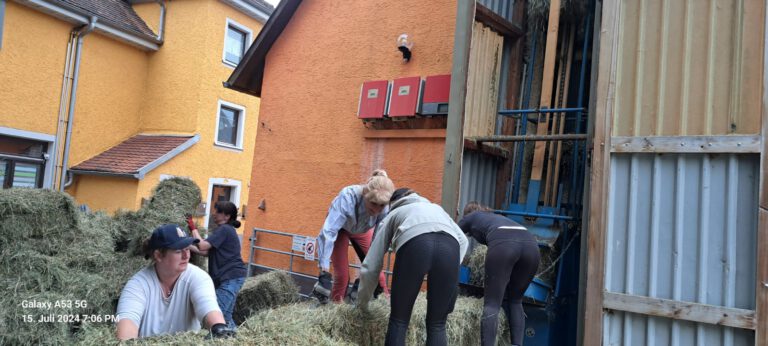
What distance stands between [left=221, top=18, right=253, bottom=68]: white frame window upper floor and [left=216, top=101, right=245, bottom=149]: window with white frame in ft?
4.74

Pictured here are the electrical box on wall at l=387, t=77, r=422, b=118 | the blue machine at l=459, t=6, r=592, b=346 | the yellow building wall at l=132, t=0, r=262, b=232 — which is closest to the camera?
the blue machine at l=459, t=6, r=592, b=346

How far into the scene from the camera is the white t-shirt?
2.49 metres

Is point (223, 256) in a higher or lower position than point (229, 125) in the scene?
lower

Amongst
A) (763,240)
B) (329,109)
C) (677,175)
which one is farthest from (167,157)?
(763,240)

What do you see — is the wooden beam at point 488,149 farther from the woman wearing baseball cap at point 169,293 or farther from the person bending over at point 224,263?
the woman wearing baseball cap at point 169,293

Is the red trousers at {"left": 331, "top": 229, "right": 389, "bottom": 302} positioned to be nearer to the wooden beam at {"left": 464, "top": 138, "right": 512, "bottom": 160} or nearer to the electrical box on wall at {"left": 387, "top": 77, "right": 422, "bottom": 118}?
the wooden beam at {"left": 464, "top": 138, "right": 512, "bottom": 160}

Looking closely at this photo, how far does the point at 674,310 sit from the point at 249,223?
696cm

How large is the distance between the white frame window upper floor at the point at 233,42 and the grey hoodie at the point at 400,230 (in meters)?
13.7

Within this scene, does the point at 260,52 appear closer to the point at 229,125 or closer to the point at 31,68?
the point at 229,125

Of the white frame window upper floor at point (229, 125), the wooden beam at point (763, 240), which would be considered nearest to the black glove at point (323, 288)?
the wooden beam at point (763, 240)

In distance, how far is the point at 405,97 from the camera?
259 inches

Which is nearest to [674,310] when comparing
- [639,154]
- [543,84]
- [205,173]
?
[639,154]

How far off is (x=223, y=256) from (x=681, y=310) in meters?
3.77

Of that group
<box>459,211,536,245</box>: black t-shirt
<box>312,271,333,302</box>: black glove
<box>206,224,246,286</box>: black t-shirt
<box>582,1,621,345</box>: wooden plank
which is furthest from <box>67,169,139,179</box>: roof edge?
<box>582,1,621,345</box>: wooden plank
